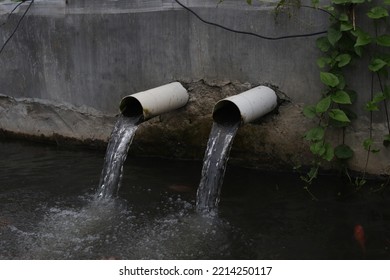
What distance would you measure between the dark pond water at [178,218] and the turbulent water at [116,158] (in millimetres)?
126

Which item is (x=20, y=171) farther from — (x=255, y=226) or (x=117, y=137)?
(x=255, y=226)

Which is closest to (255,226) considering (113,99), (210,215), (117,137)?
(210,215)

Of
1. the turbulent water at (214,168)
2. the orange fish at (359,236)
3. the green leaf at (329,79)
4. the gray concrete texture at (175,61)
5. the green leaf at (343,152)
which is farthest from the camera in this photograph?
the gray concrete texture at (175,61)

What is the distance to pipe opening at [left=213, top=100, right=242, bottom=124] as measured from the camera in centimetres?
503

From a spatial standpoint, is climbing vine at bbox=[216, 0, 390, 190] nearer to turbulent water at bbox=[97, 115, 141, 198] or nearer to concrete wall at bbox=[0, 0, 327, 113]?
concrete wall at bbox=[0, 0, 327, 113]

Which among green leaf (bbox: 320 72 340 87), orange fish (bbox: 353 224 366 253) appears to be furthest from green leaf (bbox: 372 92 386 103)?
orange fish (bbox: 353 224 366 253)

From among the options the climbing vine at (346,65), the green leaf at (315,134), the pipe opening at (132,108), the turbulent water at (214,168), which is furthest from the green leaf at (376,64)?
the pipe opening at (132,108)

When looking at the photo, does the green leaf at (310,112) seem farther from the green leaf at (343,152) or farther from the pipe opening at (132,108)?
the pipe opening at (132,108)

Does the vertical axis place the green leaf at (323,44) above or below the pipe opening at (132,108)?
above

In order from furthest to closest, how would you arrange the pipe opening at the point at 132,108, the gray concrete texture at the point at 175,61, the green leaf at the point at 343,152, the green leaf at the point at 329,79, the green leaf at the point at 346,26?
the pipe opening at the point at 132,108 → the gray concrete texture at the point at 175,61 → the green leaf at the point at 343,152 → the green leaf at the point at 329,79 → the green leaf at the point at 346,26

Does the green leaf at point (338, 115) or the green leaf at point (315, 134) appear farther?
the green leaf at point (315, 134)

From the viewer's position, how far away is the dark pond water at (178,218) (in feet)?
13.5

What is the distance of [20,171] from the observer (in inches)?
236

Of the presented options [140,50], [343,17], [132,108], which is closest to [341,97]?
[343,17]
